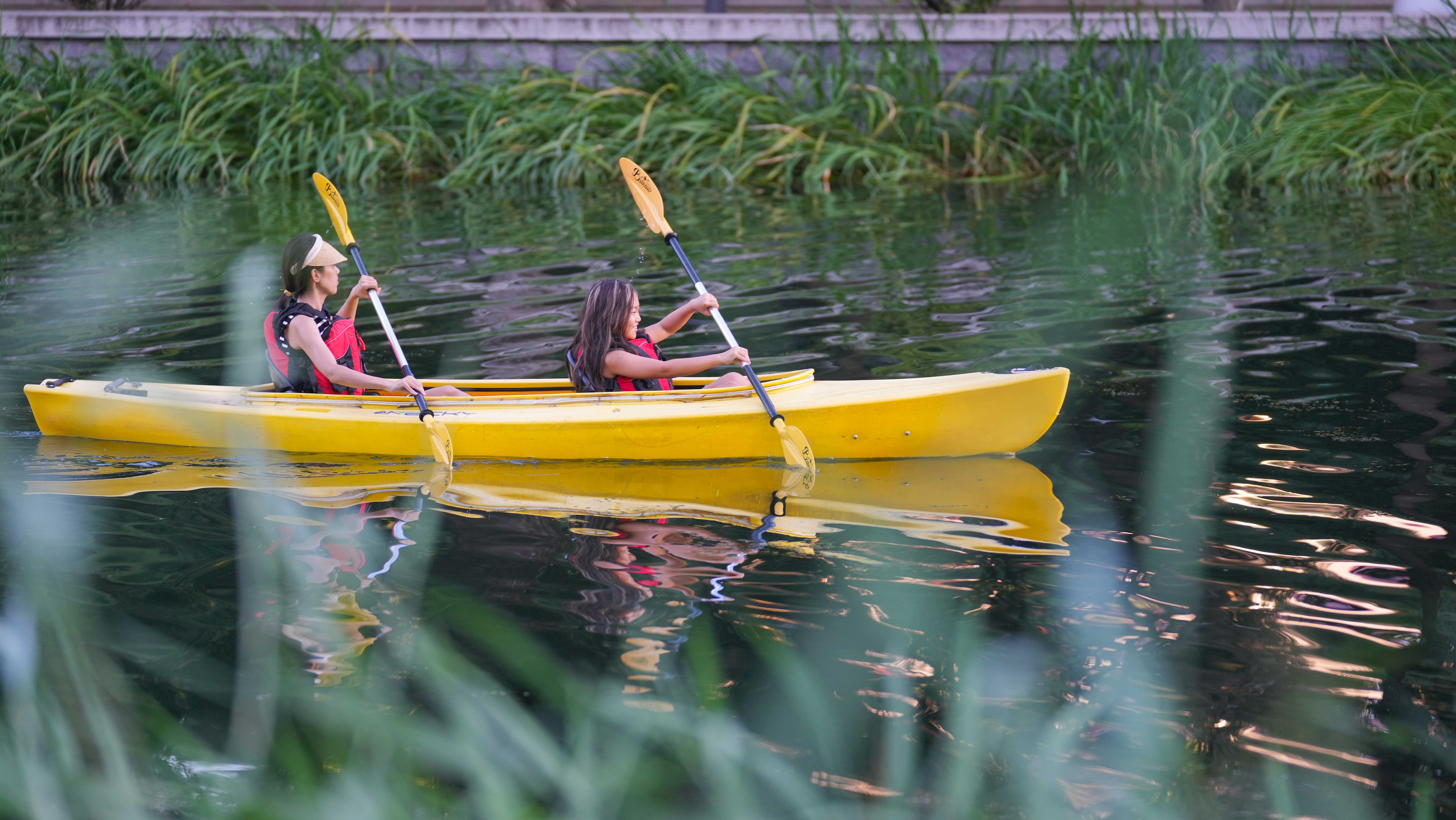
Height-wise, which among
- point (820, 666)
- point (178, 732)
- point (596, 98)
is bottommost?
point (820, 666)

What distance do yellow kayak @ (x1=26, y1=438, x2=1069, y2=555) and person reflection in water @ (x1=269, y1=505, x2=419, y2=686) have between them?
0.24 metres

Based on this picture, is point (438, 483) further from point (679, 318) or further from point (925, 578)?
point (925, 578)

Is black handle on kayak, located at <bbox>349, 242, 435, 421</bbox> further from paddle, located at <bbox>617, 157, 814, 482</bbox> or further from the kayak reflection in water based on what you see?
paddle, located at <bbox>617, 157, 814, 482</bbox>

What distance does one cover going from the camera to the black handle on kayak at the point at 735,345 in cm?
458

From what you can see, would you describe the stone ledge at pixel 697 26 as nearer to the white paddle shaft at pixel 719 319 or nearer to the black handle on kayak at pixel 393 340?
the black handle on kayak at pixel 393 340

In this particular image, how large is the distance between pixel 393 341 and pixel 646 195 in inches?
53.2

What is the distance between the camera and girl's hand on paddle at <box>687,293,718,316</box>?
4.83 metres

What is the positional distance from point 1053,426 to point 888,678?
89.9 inches

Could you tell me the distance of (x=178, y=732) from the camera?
1.87 m

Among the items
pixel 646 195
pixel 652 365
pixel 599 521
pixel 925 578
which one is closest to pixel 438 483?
pixel 599 521

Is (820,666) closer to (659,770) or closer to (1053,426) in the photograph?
(659,770)

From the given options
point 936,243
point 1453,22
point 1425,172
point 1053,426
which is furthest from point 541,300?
point 1453,22

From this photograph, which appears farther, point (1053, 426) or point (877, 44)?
point (877, 44)

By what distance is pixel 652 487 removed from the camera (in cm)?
451
